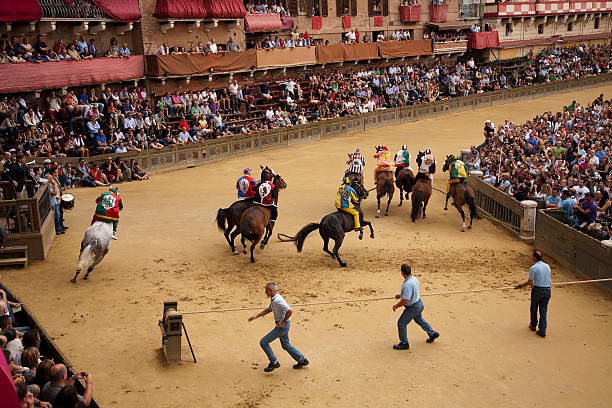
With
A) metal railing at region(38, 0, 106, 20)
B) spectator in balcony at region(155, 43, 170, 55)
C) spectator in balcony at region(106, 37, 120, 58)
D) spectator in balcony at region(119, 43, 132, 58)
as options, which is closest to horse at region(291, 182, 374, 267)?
metal railing at region(38, 0, 106, 20)

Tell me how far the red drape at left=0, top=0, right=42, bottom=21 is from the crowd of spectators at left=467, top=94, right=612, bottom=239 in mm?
17896

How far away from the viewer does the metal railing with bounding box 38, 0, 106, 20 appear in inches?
1072

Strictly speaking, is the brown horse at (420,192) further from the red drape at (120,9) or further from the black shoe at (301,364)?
the red drape at (120,9)

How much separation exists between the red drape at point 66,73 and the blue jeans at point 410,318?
19684mm

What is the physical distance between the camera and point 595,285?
14844 mm

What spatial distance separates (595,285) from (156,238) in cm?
1097

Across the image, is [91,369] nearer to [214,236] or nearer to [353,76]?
[214,236]

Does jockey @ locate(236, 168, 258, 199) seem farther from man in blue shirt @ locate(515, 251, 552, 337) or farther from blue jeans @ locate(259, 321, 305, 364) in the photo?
man in blue shirt @ locate(515, 251, 552, 337)

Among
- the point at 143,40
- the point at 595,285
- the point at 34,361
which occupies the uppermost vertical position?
the point at 143,40

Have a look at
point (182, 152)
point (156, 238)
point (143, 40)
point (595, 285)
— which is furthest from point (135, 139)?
point (595, 285)

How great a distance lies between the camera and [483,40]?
53.2 metres

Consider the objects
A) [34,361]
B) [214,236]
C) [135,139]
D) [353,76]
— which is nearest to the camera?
[34,361]

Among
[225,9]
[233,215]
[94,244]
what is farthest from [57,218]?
[225,9]

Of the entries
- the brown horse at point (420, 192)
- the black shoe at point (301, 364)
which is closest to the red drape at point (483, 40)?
the brown horse at point (420, 192)
